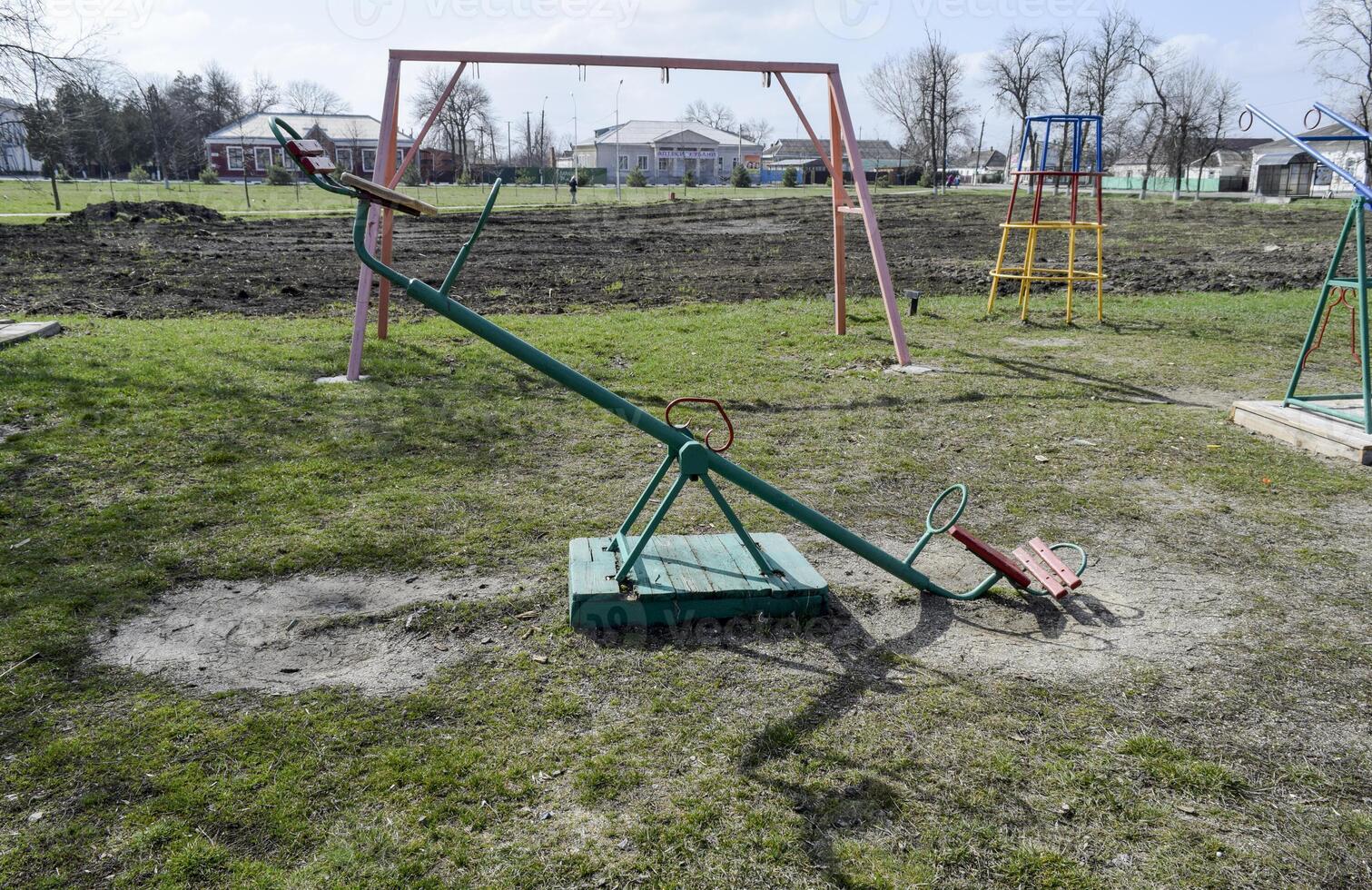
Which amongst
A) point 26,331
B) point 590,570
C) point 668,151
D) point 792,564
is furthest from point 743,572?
point 668,151

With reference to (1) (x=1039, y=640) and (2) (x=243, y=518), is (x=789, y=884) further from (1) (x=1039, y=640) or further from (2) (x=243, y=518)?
(2) (x=243, y=518)

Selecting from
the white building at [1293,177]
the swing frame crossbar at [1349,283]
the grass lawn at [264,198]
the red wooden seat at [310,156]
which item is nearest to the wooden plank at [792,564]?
the red wooden seat at [310,156]

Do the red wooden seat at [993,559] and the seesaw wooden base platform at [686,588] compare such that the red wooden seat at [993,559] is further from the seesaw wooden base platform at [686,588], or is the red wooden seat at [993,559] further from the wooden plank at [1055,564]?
the seesaw wooden base platform at [686,588]

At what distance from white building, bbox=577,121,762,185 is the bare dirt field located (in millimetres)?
57951

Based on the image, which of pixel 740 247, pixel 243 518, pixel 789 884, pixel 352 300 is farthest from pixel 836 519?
pixel 740 247

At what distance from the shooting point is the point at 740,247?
71.1 ft

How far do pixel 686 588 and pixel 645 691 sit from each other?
0.60 metres

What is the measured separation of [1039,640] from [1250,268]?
648 inches

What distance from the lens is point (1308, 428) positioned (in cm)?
670

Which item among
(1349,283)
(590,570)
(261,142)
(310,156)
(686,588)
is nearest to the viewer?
(310,156)

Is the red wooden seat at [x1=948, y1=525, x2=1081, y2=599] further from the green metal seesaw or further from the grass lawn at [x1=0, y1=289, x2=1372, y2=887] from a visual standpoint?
the grass lawn at [x1=0, y1=289, x2=1372, y2=887]

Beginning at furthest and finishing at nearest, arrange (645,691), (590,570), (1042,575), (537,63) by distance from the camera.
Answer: (537,63)
(1042,575)
(590,570)
(645,691)

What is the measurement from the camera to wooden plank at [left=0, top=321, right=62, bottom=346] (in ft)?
31.0

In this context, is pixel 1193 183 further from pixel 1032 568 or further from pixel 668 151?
pixel 1032 568
